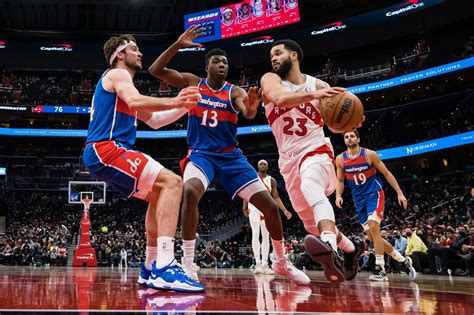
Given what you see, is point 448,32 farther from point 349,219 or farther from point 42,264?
point 42,264

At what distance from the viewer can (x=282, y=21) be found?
1156 inches

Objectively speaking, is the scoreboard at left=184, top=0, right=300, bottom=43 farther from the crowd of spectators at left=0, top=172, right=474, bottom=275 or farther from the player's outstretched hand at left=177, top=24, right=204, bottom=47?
the player's outstretched hand at left=177, top=24, right=204, bottom=47

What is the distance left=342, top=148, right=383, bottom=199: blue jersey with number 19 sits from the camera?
7.00 m

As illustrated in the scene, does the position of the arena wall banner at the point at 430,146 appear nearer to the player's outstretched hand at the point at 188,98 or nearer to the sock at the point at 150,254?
the sock at the point at 150,254

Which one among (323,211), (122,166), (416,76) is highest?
(416,76)

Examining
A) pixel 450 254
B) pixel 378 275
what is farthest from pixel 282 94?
pixel 450 254

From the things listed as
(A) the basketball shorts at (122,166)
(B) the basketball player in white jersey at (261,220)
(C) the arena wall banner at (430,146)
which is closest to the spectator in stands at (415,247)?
(B) the basketball player in white jersey at (261,220)

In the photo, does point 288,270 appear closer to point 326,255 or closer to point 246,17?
point 326,255

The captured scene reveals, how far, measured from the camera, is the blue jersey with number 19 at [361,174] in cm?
700

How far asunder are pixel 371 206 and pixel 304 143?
3276mm

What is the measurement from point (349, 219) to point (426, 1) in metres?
14.5

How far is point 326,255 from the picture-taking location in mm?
3273

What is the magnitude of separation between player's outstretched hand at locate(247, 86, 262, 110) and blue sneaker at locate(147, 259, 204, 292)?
1.67 meters

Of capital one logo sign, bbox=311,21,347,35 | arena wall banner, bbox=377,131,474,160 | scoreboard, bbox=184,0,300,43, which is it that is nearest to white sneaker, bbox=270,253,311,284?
arena wall banner, bbox=377,131,474,160
